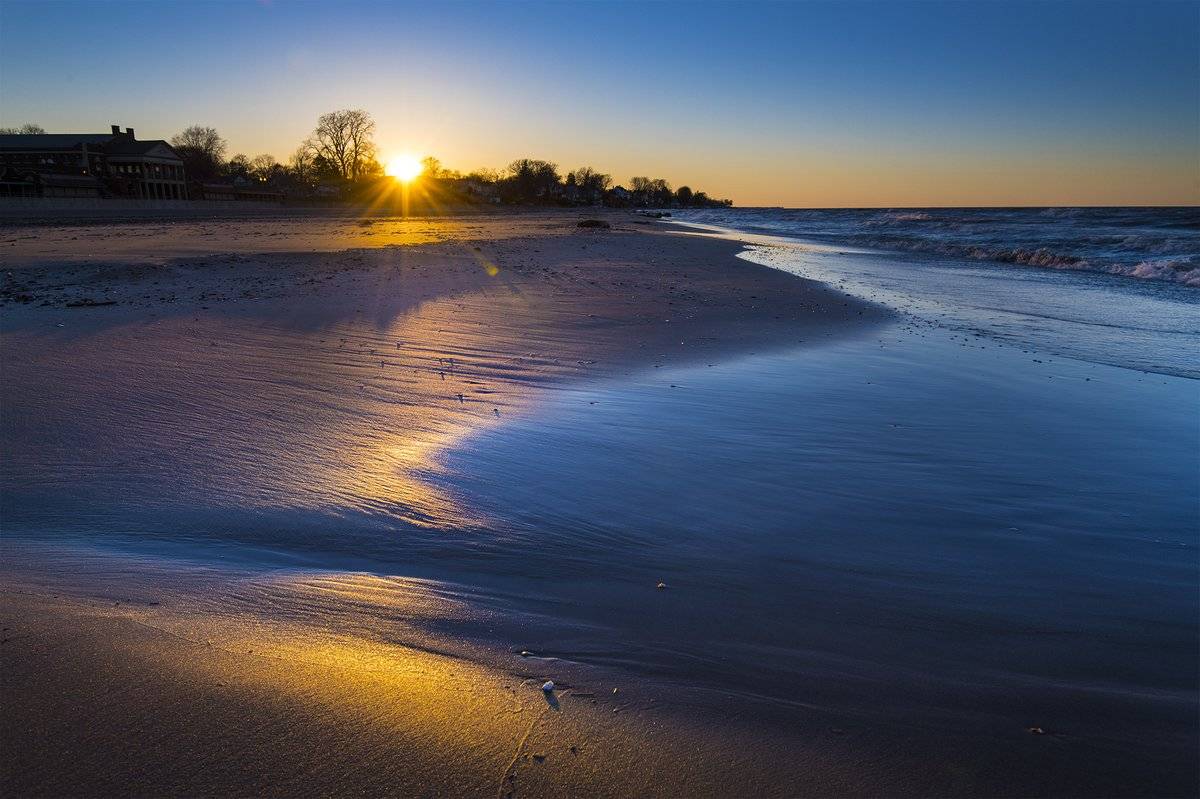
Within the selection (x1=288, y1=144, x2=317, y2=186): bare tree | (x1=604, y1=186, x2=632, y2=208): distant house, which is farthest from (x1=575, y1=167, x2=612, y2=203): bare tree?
(x1=288, y1=144, x2=317, y2=186): bare tree

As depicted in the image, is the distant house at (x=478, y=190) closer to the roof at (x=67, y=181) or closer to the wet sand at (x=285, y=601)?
the roof at (x=67, y=181)

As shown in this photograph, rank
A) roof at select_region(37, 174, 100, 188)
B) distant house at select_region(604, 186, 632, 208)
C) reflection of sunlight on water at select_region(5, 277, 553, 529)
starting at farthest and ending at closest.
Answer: distant house at select_region(604, 186, 632, 208)
roof at select_region(37, 174, 100, 188)
reflection of sunlight on water at select_region(5, 277, 553, 529)

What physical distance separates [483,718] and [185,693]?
2.72 feet

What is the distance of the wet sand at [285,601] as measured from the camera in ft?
5.37

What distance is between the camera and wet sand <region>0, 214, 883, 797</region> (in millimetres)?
1638

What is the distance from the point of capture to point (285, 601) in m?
2.38

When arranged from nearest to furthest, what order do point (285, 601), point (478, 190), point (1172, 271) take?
point (285, 601) < point (1172, 271) < point (478, 190)

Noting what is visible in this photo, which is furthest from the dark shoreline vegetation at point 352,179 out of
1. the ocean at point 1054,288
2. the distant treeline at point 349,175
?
the ocean at point 1054,288

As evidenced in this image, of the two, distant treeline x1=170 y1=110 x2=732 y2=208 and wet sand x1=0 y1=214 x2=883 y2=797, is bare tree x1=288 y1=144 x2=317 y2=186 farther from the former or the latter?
wet sand x1=0 y1=214 x2=883 y2=797

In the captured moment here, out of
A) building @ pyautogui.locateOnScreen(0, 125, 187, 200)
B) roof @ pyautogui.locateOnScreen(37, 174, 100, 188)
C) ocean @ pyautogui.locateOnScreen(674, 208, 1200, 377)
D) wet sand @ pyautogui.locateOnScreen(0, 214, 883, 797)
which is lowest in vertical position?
wet sand @ pyautogui.locateOnScreen(0, 214, 883, 797)

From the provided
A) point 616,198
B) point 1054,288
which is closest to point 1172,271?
point 1054,288

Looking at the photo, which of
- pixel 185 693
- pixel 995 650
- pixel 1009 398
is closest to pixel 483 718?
pixel 185 693

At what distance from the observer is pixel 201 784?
1.54 m

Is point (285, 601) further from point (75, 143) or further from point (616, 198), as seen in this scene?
point (616, 198)
